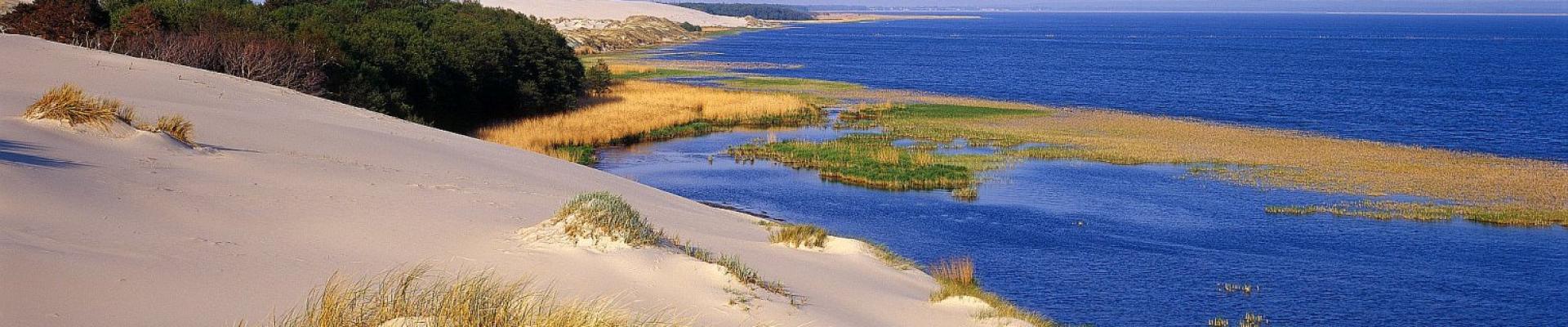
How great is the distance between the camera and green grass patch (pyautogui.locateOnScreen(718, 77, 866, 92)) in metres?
66.4

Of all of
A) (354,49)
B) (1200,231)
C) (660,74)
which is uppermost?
(354,49)

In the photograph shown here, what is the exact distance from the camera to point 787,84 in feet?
229

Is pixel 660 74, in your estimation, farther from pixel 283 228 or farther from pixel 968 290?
pixel 283 228

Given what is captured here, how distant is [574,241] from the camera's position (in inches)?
529

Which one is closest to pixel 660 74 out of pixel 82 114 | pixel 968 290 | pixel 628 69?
pixel 628 69

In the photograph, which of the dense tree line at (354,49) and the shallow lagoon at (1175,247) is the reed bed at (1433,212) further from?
the dense tree line at (354,49)

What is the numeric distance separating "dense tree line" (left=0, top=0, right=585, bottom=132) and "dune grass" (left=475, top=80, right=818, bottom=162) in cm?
195

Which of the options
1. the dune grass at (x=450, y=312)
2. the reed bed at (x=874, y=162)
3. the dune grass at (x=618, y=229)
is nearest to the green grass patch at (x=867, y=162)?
the reed bed at (x=874, y=162)

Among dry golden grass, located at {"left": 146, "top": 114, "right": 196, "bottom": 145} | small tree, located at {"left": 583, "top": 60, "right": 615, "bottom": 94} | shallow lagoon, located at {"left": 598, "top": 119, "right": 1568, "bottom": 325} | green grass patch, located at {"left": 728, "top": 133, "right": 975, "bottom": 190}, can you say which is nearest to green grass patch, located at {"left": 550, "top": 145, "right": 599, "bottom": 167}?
shallow lagoon, located at {"left": 598, "top": 119, "right": 1568, "bottom": 325}

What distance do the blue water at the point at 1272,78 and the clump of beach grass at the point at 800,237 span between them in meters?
29.2

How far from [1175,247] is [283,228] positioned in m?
16.6

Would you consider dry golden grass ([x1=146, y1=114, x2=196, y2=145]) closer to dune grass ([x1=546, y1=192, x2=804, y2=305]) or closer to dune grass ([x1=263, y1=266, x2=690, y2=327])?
dune grass ([x1=546, y1=192, x2=804, y2=305])

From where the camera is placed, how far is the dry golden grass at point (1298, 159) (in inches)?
1194

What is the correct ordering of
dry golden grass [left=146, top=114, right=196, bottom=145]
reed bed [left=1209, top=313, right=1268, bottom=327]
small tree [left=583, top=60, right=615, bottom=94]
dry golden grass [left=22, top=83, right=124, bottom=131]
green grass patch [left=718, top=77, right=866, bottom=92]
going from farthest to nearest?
green grass patch [left=718, top=77, right=866, bottom=92], small tree [left=583, top=60, right=615, bottom=94], reed bed [left=1209, top=313, right=1268, bottom=327], dry golden grass [left=146, top=114, right=196, bottom=145], dry golden grass [left=22, top=83, right=124, bottom=131]
